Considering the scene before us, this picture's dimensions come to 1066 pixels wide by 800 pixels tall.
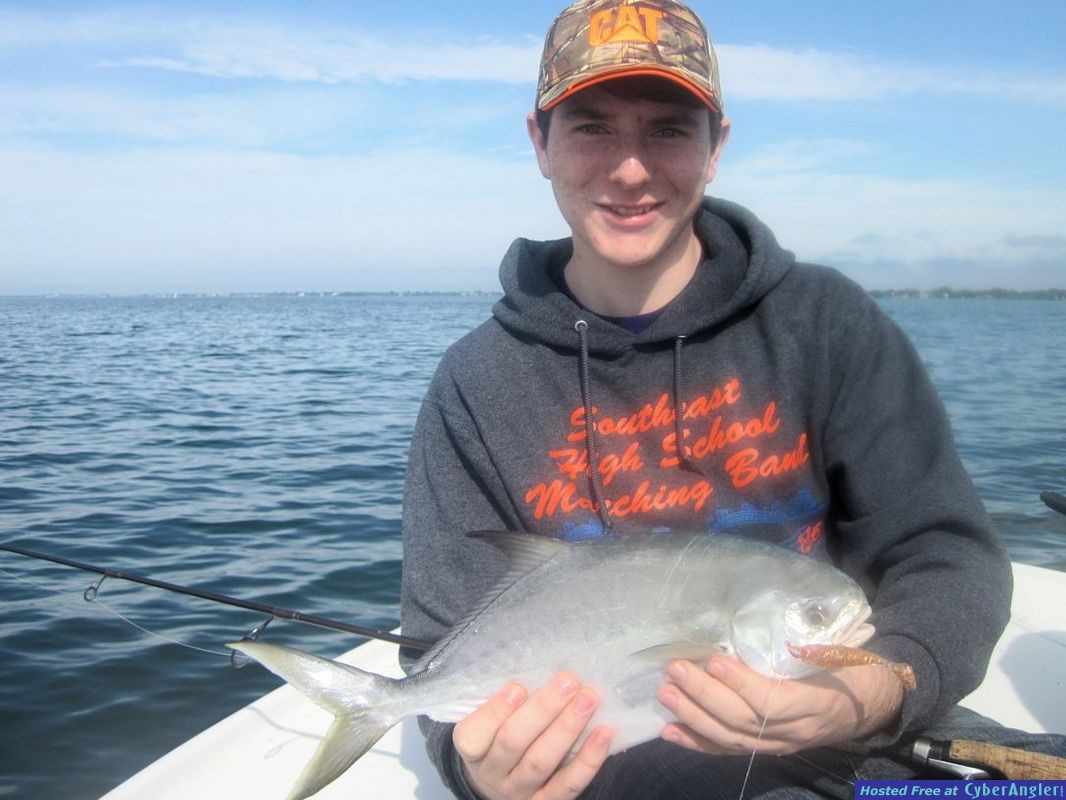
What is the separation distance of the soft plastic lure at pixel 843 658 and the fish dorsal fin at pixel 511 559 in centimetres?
61

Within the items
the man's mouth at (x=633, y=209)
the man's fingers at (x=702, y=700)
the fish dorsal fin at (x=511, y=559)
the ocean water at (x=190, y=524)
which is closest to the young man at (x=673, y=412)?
the man's mouth at (x=633, y=209)

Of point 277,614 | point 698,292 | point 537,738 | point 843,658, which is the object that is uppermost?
point 698,292

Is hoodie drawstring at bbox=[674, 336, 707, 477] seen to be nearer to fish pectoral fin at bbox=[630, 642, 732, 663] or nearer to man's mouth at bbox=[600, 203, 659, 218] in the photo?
man's mouth at bbox=[600, 203, 659, 218]

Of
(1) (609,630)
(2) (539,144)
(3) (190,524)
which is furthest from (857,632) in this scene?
(3) (190,524)

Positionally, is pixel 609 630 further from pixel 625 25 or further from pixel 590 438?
pixel 625 25

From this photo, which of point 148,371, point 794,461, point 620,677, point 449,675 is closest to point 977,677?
point 794,461

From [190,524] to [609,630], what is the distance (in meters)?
7.41

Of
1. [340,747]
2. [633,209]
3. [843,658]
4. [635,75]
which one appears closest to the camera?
[843,658]

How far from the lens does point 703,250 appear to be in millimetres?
2988

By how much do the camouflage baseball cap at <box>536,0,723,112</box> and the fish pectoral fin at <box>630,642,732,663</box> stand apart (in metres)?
1.44

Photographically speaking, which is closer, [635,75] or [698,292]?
[635,75]

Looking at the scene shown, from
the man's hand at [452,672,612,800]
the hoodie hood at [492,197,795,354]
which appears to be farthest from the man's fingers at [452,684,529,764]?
the hoodie hood at [492,197,795,354]

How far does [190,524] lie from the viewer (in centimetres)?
867

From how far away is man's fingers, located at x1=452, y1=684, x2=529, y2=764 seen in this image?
209cm
